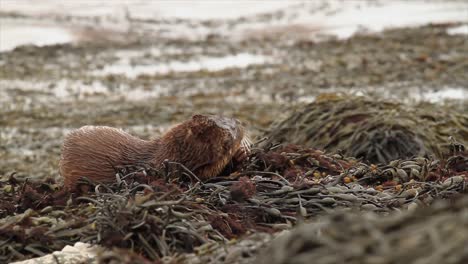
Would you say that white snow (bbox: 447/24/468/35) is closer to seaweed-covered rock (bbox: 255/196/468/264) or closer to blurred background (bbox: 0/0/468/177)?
blurred background (bbox: 0/0/468/177)

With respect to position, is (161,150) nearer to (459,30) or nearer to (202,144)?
(202,144)

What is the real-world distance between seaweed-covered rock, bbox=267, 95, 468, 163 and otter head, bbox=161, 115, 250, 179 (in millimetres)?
2351

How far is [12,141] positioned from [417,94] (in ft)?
23.4

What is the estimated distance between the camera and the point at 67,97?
54.1ft

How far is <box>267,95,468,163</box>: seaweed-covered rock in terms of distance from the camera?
24.6 ft

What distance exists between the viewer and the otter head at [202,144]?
5059 mm

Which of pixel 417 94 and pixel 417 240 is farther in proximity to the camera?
pixel 417 94

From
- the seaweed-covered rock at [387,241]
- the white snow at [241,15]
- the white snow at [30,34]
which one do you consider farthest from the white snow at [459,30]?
the seaweed-covered rock at [387,241]

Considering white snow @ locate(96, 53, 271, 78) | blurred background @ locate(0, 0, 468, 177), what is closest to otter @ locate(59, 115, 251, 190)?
blurred background @ locate(0, 0, 468, 177)

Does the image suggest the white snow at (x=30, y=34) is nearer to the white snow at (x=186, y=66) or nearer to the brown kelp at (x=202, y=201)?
the white snow at (x=186, y=66)

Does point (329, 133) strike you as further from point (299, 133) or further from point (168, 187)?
point (168, 187)

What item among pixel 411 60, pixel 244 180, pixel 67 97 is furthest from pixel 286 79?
pixel 244 180

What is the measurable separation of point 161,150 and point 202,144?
0.30 m

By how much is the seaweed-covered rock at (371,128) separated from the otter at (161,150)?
235cm
